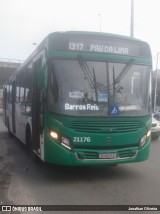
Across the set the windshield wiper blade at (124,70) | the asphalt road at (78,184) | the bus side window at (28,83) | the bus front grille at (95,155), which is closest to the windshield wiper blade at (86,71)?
the windshield wiper blade at (124,70)

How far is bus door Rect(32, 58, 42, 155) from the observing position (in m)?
9.56

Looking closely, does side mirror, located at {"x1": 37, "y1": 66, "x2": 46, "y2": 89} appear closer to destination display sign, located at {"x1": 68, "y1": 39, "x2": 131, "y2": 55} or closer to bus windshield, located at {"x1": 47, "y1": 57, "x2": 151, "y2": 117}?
bus windshield, located at {"x1": 47, "y1": 57, "x2": 151, "y2": 117}

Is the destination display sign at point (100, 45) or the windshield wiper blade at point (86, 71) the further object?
the destination display sign at point (100, 45)

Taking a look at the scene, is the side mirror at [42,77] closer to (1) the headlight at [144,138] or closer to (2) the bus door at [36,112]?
(2) the bus door at [36,112]

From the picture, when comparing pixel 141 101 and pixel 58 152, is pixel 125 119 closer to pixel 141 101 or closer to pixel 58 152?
pixel 141 101

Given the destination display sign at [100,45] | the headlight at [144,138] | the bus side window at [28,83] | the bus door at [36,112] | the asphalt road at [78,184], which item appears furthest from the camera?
the bus side window at [28,83]

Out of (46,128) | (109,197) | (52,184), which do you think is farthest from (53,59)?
(109,197)

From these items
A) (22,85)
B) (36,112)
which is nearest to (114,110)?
(36,112)

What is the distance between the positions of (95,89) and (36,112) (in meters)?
1.98

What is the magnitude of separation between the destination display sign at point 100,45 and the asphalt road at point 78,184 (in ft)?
9.54

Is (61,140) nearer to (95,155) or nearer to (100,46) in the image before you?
(95,155)

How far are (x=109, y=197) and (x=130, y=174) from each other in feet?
Result: 7.59

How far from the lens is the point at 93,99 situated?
27.9 ft

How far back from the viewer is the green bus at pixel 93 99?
328 inches
